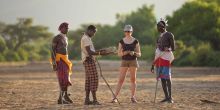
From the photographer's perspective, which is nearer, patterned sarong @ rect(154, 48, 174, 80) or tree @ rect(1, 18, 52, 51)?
Result: patterned sarong @ rect(154, 48, 174, 80)

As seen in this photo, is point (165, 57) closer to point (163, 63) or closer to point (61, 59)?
point (163, 63)

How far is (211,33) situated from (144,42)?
42197 mm

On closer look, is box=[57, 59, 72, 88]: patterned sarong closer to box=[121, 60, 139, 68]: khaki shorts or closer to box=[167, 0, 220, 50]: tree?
box=[121, 60, 139, 68]: khaki shorts

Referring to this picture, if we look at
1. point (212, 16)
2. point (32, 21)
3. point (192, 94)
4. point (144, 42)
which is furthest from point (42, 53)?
point (192, 94)

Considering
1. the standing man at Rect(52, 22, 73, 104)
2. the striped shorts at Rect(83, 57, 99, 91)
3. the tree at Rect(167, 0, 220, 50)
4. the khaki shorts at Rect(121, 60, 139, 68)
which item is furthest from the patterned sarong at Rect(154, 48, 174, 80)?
the tree at Rect(167, 0, 220, 50)

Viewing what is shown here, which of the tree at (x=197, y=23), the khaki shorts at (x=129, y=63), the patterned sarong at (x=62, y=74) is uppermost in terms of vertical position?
the tree at (x=197, y=23)

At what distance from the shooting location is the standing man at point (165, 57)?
15336mm

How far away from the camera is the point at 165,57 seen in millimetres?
15422

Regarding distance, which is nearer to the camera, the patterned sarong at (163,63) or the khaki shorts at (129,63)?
the patterned sarong at (163,63)

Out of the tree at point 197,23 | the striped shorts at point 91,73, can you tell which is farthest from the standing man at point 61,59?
the tree at point 197,23

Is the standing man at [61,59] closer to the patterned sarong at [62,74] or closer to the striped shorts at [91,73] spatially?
the patterned sarong at [62,74]

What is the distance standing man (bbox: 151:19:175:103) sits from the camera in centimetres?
1534

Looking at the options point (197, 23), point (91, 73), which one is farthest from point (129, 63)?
point (197, 23)

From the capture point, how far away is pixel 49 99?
665 inches
